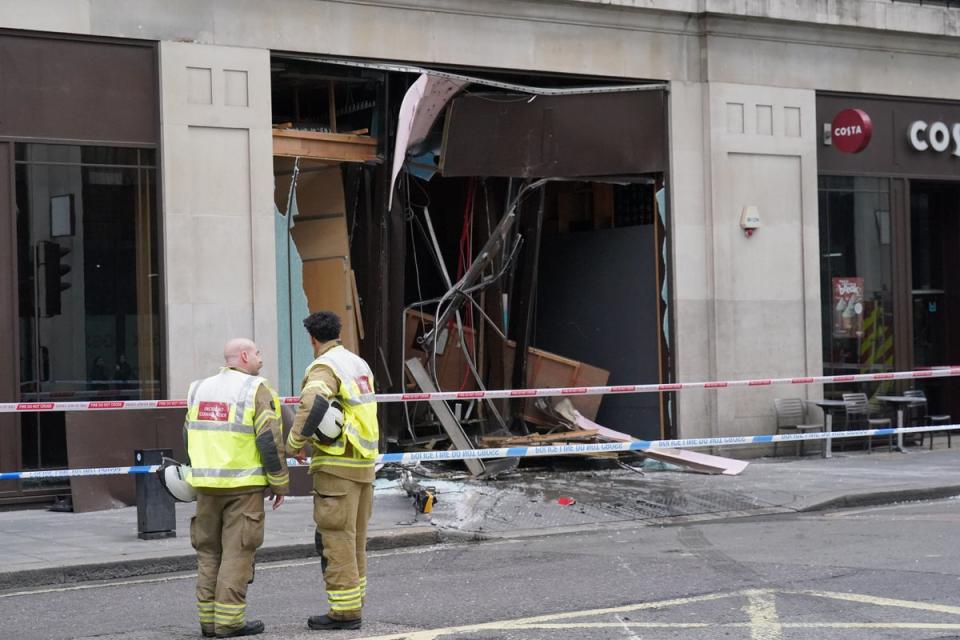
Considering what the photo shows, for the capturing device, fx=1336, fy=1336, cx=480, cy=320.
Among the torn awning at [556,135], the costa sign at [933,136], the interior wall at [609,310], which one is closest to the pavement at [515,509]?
the interior wall at [609,310]

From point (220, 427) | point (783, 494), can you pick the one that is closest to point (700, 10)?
point (783, 494)

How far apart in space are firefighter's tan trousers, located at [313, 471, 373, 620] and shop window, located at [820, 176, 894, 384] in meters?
11.6

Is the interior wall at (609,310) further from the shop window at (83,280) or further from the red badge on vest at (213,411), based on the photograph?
the red badge on vest at (213,411)

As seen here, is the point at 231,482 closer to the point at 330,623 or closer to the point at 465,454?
the point at 330,623

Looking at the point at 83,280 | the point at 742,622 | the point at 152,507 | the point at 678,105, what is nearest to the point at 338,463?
the point at 742,622

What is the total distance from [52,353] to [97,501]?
5.00 feet

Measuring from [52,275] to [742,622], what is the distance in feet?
27.5

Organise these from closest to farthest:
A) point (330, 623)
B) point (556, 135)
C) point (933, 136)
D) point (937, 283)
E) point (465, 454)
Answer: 1. point (330, 623)
2. point (465, 454)
3. point (556, 135)
4. point (933, 136)
5. point (937, 283)

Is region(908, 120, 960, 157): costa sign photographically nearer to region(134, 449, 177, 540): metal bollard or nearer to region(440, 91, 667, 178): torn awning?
region(440, 91, 667, 178): torn awning

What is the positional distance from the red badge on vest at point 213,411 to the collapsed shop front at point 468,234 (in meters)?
6.90

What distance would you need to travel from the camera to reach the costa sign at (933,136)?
18531 millimetres

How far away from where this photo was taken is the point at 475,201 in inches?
651

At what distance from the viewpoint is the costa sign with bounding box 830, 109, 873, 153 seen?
17281mm

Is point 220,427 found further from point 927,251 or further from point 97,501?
point 927,251
